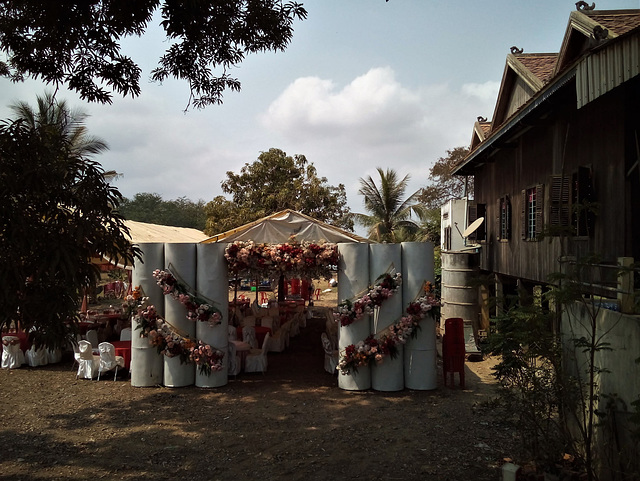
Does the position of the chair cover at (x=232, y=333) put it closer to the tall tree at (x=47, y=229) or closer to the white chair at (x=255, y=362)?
the white chair at (x=255, y=362)

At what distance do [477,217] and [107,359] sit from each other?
1213cm

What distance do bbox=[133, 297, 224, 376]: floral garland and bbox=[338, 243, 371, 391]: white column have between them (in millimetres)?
2550

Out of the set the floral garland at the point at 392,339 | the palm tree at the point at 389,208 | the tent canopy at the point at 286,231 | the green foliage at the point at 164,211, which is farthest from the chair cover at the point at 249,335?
the green foliage at the point at 164,211

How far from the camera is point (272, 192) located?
27156mm

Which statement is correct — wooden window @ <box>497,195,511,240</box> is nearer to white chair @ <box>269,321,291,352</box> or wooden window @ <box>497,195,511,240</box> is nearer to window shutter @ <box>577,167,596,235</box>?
window shutter @ <box>577,167,596,235</box>

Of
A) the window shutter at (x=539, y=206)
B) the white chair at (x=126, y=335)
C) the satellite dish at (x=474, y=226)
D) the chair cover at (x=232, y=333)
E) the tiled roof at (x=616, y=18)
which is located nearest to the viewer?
the tiled roof at (x=616, y=18)

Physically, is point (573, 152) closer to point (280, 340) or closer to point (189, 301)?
point (189, 301)

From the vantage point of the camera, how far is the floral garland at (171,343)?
32.1ft

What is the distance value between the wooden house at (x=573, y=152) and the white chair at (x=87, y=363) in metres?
8.66

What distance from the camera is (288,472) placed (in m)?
6.12

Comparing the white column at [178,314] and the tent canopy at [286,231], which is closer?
the white column at [178,314]

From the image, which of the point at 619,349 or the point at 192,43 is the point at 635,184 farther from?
the point at 192,43

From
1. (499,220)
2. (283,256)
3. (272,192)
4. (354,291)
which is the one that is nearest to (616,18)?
(354,291)

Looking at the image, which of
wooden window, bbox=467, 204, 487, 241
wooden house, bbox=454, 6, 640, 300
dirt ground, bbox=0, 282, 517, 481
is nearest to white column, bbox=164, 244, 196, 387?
dirt ground, bbox=0, 282, 517, 481
